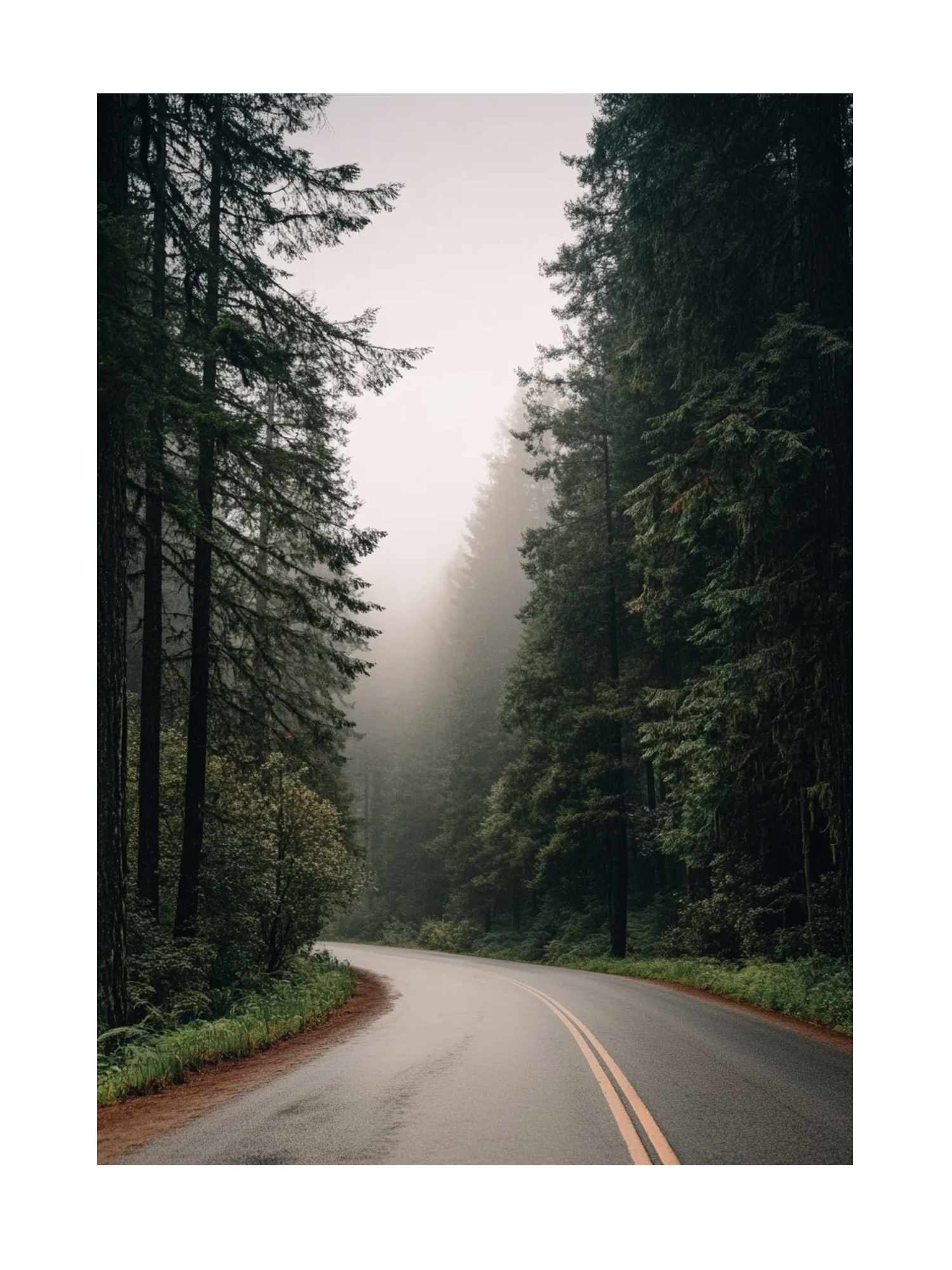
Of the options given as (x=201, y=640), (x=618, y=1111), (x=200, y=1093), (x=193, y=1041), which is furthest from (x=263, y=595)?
Result: (x=618, y=1111)

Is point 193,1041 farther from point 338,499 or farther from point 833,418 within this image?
point 833,418

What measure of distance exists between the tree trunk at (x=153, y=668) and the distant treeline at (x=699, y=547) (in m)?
6.80

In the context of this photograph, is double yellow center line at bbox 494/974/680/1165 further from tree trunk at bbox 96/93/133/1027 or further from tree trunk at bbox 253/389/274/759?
tree trunk at bbox 253/389/274/759

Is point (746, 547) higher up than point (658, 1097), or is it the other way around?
point (746, 547)

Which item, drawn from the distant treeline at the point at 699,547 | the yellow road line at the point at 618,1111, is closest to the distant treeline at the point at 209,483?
the distant treeline at the point at 699,547

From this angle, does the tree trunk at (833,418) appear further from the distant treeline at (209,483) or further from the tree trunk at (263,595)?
the tree trunk at (263,595)

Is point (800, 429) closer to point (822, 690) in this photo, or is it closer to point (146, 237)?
point (822, 690)

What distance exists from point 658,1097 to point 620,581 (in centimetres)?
1651

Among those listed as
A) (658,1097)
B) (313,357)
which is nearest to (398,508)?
(313,357)

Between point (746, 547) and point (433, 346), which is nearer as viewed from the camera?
point (746, 547)

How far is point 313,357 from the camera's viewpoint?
10.6 m

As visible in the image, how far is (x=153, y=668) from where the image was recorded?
1170cm

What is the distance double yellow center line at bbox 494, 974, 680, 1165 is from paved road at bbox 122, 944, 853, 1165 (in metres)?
0.02

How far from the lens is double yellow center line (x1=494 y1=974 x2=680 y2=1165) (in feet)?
14.7
